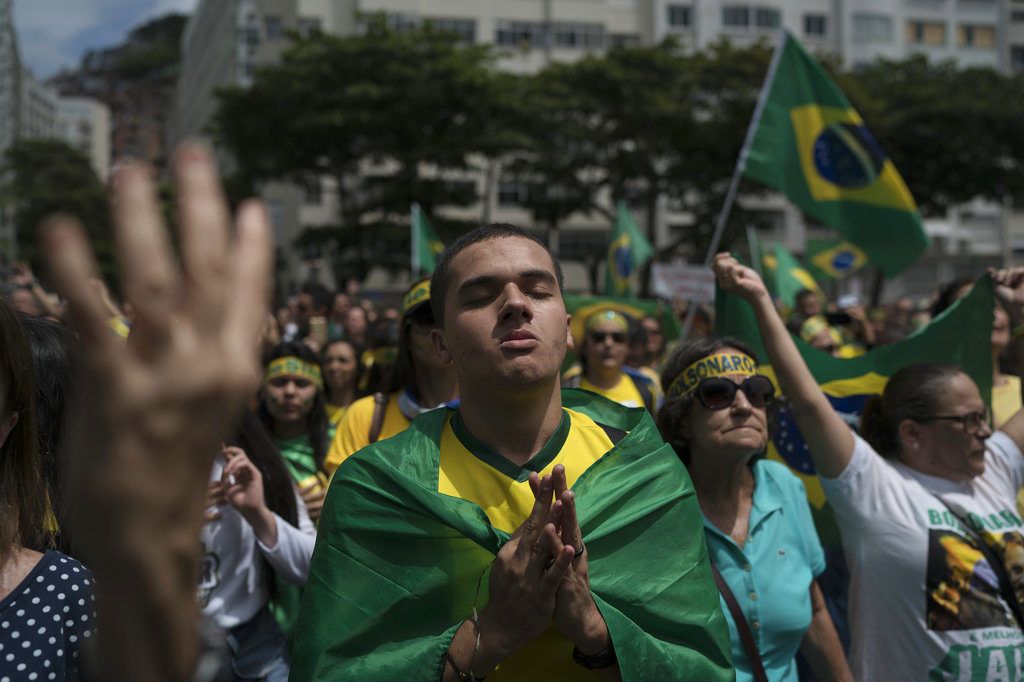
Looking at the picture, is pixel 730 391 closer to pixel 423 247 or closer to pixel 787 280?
pixel 423 247

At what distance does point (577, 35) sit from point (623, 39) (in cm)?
257

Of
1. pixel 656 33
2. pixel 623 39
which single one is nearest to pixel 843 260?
pixel 656 33

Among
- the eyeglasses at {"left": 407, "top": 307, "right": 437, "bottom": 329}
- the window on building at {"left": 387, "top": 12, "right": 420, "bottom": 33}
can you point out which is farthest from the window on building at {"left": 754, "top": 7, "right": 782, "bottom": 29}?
the eyeglasses at {"left": 407, "top": 307, "right": 437, "bottom": 329}

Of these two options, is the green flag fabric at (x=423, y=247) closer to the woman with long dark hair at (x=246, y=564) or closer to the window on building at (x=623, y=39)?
the woman with long dark hair at (x=246, y=564)

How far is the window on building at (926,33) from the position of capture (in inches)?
2056

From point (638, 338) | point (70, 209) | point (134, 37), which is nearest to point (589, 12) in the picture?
point (70, 209)

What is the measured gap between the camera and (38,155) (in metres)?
49.7

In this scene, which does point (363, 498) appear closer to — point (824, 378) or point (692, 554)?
point (692, 554)

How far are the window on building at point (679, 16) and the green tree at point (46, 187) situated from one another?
28.9 m

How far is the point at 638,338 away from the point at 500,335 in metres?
5.81

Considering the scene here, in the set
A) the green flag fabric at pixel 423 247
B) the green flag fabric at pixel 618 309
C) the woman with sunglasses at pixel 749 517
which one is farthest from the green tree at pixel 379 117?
the woman with sunglasses at pixel 749 517

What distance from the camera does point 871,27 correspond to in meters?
50.6

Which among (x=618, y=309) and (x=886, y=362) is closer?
(x=886, y=362)

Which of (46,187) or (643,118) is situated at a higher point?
(643,118)
